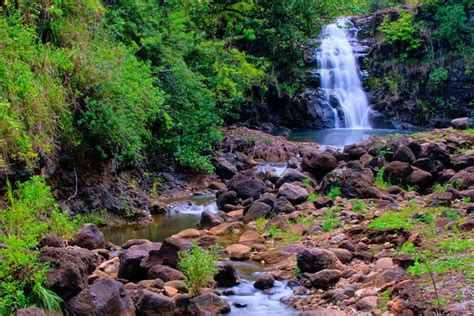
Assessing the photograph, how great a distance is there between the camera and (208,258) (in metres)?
Result: 6.58

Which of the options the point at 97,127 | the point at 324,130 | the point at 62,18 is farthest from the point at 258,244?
the point at 324,130

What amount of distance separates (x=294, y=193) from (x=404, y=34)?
1865 centimetres

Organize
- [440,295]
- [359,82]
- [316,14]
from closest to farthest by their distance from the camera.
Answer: [440,295] → [316,14] → [359,82]

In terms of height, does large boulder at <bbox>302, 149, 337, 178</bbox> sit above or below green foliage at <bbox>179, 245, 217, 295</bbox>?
above

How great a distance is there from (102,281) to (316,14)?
19.6 meters

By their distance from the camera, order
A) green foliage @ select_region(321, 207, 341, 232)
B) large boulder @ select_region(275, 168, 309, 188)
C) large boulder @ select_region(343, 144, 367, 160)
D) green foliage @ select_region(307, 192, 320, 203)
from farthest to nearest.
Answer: large boulder @ select_region(343, 144, 367, 160), large boulder @ select_region(275, 168, 309, 188), green foliage @ select_region(307, 192, 320, 203), green foliage @ select_region(321, 207, 341, 232)

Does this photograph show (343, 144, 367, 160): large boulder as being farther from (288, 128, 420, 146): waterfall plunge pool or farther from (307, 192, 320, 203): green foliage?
(288, 128, 420, 146): waterfall plunge pool

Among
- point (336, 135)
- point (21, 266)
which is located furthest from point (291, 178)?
point (336, 135)

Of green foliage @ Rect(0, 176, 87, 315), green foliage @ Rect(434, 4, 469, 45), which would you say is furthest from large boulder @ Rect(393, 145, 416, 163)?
green foliage @ Rect(434, 4, 469, 45)

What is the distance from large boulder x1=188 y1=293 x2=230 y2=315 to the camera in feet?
19.7

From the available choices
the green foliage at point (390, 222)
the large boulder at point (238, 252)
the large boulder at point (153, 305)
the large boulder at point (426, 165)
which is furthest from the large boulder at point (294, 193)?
the large boulder at point (153, 305)

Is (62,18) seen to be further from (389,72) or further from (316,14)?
(389,72)

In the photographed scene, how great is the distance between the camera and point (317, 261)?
23.1 ft

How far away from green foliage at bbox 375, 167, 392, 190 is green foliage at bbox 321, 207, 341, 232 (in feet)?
7.02
